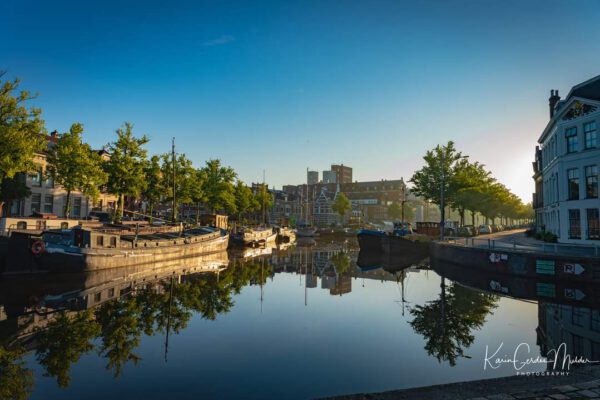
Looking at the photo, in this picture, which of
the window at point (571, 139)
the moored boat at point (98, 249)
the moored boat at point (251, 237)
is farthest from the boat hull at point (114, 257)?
the window at point (571, 139)

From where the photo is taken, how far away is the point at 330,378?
9.90 metres

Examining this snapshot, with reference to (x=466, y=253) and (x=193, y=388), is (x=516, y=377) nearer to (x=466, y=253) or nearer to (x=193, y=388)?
(x=193, y=388)

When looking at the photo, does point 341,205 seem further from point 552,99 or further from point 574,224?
point 574,224

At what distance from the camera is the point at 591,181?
104 ft

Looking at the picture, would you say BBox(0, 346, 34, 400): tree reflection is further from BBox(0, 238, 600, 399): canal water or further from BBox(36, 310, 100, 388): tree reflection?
BBox(36, 310, 100, 388): tree reflection

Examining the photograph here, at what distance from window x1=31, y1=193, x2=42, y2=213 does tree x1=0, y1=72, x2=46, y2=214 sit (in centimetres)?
1819

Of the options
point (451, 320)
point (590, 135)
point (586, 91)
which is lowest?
point (451, 320)

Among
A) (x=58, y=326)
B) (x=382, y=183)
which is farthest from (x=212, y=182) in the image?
(x=382, y=183)

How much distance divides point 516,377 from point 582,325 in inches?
378

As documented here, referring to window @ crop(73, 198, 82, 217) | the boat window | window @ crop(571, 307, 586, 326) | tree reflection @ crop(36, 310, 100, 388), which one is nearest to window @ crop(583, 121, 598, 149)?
window @ crop(571, 307, 586, 326)

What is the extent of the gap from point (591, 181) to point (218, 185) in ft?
171

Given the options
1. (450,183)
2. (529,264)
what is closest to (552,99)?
(450,183)

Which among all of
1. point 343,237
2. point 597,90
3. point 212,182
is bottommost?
point 343,237

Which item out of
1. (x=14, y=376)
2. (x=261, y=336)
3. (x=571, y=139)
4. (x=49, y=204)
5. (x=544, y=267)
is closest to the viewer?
(x=14, y=376)
